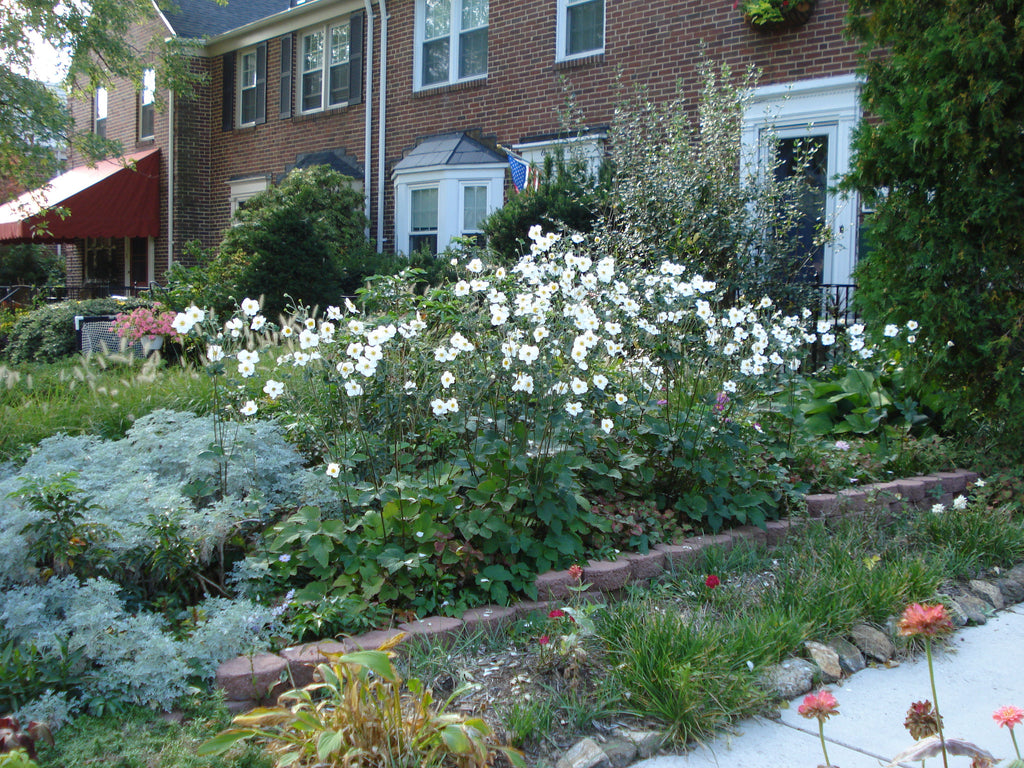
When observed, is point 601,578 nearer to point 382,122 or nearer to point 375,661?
point 375,661

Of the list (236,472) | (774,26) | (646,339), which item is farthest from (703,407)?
(774,26)

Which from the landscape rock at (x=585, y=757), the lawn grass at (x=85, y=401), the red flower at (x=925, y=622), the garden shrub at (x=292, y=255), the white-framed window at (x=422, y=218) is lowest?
the landscape rock at (x=585, y=757)

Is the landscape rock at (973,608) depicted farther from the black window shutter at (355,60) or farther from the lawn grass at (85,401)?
the black window shutter at (355,60)

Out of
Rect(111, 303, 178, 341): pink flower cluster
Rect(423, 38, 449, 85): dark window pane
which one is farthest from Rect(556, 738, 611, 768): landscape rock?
Rect(423, 38, 449, 85): dark window pane

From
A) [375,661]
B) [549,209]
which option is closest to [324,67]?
[549,209]

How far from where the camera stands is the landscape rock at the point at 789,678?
2.97 metres

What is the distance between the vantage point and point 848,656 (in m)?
3.27

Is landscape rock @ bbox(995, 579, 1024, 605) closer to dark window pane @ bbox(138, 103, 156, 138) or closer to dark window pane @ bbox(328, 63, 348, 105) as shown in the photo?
dark window pane @ bbox(328, 63, 348, 105)

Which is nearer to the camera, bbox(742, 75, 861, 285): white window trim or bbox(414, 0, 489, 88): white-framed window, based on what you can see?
bbox(742, 75, 861, 285): white window trim

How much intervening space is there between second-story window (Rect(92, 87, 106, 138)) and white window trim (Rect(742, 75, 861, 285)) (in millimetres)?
17573

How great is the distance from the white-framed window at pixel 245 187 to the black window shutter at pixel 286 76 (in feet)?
4.16

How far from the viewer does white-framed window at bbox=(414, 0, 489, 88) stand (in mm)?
13312

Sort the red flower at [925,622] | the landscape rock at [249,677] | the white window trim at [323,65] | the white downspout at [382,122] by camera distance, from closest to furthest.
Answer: the red flower at [925,622] → the landscape rock at [249,677] → the white downspout at [382,122] → the white window trim at [323,65]

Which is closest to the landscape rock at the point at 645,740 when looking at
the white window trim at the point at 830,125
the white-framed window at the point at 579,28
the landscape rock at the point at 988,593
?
the landscape rock at the point at 988,593
